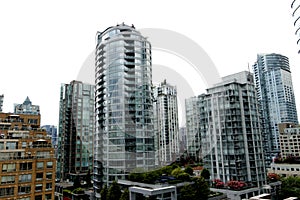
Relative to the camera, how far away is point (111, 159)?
3400 cm

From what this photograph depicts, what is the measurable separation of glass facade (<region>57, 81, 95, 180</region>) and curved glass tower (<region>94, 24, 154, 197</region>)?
21.3 meters

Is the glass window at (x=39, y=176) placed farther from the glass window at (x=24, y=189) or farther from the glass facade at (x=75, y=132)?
the glass facade at (x=75, y=132)

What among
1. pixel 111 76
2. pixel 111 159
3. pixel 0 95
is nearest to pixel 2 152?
pixel 111 159

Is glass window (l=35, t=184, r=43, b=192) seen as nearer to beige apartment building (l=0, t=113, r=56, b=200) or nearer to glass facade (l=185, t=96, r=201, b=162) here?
beige apartment building (l=0, t=113, r=56, b=200)

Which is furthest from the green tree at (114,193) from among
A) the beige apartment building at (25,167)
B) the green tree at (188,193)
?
the green tree at (188,193)

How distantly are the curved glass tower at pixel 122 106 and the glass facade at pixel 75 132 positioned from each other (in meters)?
21.3

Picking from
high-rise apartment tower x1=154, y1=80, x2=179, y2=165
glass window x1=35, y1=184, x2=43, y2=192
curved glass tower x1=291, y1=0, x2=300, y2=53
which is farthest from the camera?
high-rise apartment tower x1=154, y1=80, x2=179, y2=165

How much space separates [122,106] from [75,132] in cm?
2831

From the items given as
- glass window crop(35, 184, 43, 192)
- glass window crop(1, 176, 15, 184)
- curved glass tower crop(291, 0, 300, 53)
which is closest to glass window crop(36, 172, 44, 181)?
glass window crop(35, 184, 43, 192)

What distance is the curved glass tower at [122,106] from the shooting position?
3388 cm

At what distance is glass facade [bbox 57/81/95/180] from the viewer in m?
56.4

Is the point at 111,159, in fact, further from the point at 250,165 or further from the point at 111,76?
the point at 250,165

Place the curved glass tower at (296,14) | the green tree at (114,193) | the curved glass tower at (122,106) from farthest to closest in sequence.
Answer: the curved glass tower at (122,106)
the green tree at (114,193)
the curved glass tower at (296,14)

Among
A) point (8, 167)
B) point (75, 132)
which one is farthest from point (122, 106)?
point (75, 132)
